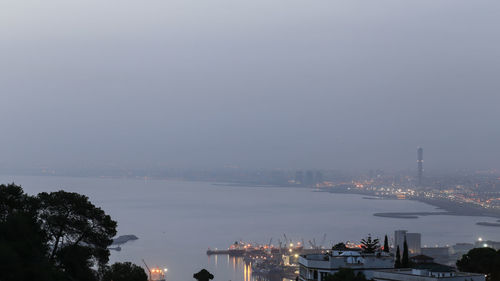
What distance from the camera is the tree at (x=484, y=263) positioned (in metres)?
15.2

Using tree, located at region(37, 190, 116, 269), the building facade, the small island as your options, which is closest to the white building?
the building facade

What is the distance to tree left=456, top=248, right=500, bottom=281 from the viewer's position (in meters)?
15.2

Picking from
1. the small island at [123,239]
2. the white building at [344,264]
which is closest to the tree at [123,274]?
the white building at [344,264]

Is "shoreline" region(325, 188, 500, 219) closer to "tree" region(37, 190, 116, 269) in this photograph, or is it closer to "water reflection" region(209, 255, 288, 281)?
"water reflection" region(209, 255, 288, 281)

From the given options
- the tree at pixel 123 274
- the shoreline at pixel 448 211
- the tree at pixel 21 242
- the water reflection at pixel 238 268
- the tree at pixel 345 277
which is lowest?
the water reflection at pixel 238 268

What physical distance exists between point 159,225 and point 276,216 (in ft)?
69.0

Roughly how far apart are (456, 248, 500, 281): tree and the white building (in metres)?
3.35

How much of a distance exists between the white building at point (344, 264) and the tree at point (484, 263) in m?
3.35

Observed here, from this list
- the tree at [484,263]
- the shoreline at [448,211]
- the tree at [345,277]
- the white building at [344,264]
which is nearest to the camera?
the tree at [345,277]

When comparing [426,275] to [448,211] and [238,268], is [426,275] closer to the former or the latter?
[238,268]

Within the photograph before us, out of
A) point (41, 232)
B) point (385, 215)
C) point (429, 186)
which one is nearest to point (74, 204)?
point (41, 232)

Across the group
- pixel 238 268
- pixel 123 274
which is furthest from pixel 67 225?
pixel 238 268

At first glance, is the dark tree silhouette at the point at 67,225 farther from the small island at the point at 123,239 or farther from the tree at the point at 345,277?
the small island at the point at 123,239

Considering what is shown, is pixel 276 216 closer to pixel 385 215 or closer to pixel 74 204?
pixel 385 215
